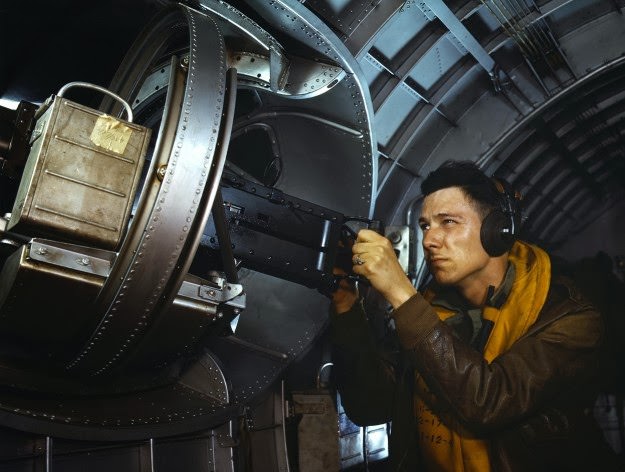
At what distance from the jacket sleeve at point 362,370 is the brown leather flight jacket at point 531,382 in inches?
20.5

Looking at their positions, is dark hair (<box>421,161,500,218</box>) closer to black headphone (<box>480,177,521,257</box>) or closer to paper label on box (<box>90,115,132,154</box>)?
black headphone (<box>480,177,521,257</box>)

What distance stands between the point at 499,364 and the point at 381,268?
2.40ft

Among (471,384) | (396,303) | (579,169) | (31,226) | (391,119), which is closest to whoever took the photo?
(31,226)

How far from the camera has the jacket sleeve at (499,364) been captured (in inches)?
94.0

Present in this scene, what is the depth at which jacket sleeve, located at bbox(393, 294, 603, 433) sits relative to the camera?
7.83 ft

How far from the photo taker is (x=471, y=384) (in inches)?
93.5

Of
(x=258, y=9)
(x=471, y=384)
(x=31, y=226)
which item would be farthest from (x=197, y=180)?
(x=471, y=384)

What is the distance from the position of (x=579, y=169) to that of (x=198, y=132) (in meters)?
5.65

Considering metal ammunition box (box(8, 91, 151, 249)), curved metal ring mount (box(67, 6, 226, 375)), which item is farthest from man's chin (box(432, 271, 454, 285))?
metal ammunition box (box(8, 91, 151, 249))

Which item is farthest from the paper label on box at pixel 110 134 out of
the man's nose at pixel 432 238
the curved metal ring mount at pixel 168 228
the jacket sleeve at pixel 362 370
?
the man's nose at pixel 432 238

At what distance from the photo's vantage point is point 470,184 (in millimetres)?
3129

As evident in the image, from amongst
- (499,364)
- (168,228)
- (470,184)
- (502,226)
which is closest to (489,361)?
(499,364)

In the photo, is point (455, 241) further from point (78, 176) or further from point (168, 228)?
point (78, 176)

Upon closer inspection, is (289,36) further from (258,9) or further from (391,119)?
(391,119)
